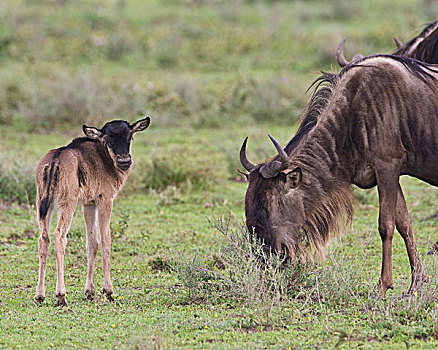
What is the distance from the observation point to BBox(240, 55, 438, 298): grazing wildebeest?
21.2 feet

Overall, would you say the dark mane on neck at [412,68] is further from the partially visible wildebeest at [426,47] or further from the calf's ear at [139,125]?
the partially visible wildebeest at [426,47]

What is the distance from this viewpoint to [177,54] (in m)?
21.3

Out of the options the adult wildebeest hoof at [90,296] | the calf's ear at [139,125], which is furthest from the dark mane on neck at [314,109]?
the adult wildebeest hoof at [90,296]

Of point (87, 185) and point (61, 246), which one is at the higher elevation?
point (87, 185)

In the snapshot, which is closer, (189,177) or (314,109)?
(314,109)

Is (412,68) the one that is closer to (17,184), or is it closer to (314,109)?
(314,109)

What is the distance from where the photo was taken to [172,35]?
22516 mm

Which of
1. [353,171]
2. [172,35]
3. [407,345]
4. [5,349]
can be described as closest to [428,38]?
[353,171]

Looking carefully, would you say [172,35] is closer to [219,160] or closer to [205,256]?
[219,160]

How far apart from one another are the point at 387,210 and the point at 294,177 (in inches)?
38.0

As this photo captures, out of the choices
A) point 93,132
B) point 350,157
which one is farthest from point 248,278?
point 93,132

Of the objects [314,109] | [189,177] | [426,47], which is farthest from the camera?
[189,177]

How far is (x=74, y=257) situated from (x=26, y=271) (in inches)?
28.4

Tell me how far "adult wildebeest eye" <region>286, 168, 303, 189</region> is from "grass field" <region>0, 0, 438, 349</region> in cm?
67
